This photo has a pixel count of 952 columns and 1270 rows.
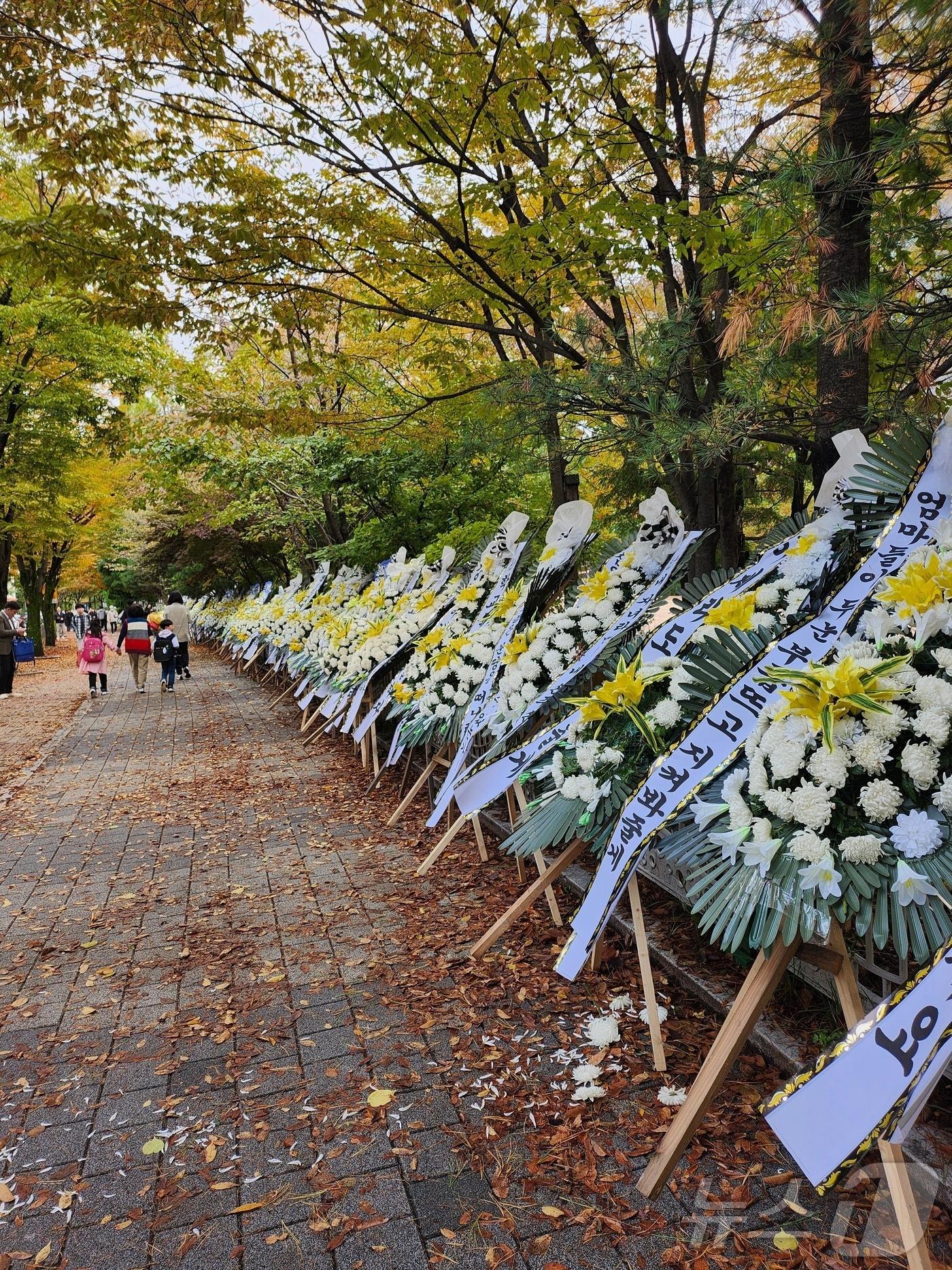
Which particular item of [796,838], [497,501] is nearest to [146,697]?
[497,501]

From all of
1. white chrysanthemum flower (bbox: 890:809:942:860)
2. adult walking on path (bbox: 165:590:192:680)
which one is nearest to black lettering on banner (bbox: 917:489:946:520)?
white chrysanthemum flower (bbox: 890:809:942:860)

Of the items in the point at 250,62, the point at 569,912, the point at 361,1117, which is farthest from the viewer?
the point at 250,62

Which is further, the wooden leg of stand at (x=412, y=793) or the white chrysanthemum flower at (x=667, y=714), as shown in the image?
the wooden leg of stand at (x=412, y=793)

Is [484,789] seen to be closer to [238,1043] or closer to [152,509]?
[238,1043]

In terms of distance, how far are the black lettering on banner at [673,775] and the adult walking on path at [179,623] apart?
44.3ft

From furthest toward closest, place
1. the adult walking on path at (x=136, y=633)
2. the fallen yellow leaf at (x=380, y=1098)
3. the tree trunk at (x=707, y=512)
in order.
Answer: the adult walking on path at (x=136, y=633)
the tree trunk at (x=707, y=512)
the fallen yellow leaf at (x=380, y=1098)

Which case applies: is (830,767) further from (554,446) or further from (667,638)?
(554,446)

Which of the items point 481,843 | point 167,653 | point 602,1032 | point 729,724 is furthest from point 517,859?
point 167,653

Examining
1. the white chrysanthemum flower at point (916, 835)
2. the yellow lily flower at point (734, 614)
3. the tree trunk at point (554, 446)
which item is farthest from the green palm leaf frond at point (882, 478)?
the tree trunk at point (554, 446)

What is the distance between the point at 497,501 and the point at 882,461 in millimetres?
7997

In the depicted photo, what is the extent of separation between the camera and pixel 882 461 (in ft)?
10.00

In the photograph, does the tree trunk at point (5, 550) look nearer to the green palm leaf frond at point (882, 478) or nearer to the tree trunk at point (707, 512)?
the tree trunk at point (707, 512)

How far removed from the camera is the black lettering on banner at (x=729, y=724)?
2.61m

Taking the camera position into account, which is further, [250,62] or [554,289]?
[554,289]
